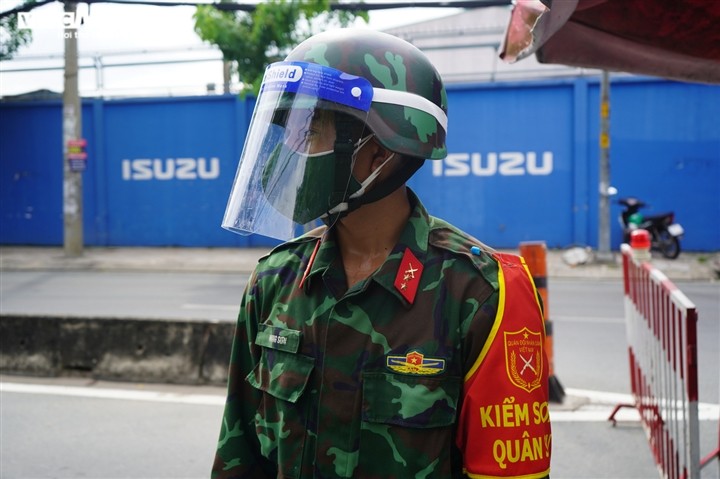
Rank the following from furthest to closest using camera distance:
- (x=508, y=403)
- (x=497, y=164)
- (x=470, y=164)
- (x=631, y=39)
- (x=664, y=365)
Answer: (x=470, y=164)
(x=497, y=164)
(x=664, y=365)
(x=631, y=39)
(x=508, y=403)

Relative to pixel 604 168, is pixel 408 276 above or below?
below

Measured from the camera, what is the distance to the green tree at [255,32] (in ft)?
40.1

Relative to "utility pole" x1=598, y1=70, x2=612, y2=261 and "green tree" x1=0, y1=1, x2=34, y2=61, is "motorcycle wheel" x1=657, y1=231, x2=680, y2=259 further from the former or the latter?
"green tree" x1=0, y1=1, x2=34, y2=61

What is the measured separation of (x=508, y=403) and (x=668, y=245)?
1322cm

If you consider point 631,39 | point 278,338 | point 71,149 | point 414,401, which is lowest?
point 414,401

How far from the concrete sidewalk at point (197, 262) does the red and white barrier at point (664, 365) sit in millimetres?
7924

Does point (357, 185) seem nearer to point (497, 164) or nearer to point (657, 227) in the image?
point (657, 227)

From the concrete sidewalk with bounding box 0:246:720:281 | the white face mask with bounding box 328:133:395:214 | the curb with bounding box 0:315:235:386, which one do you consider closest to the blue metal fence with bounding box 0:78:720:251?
the concrete sidewalk with bounding box 0:246:720:281

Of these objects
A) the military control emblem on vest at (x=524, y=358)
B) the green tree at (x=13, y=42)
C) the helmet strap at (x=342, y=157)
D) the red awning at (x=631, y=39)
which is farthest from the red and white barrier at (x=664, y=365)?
the green tree at (x=13, y=42)

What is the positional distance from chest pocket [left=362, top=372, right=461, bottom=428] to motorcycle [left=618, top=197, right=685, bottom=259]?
12.8m

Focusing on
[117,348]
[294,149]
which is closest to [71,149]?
[117,348]

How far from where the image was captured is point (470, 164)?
1639cm

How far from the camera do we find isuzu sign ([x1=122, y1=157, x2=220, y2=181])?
57.8 ft

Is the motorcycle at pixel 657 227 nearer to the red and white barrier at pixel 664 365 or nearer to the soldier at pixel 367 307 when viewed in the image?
the red and white barrier at pixel 664 365
